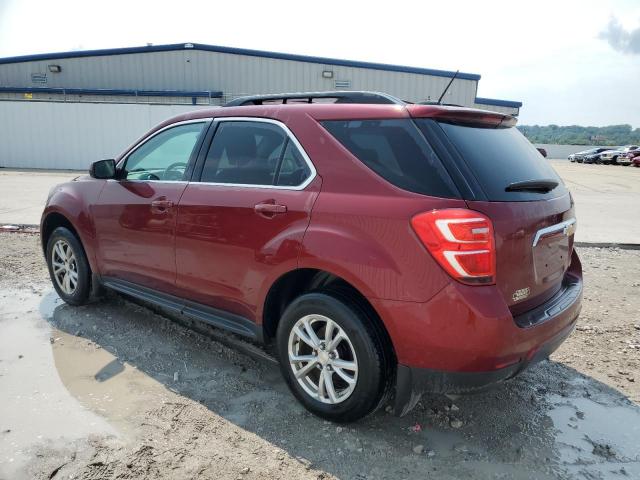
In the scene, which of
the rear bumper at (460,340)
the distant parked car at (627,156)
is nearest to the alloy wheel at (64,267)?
the rear bumper at (460,340)

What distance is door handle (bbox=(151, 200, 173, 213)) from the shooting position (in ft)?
11.4

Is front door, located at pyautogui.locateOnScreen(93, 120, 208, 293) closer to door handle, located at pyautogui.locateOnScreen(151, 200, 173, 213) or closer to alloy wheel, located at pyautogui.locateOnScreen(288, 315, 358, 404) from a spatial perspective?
door handle, located at pyautogui.locateOnScreen(151, 200, 173, 213)

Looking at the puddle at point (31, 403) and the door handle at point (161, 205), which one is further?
the door handle at point (161, 205)

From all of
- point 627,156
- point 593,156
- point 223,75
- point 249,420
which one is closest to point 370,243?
point 249,420

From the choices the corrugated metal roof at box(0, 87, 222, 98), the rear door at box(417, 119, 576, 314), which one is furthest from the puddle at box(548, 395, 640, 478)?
the corrugated metal roof at box(0, 87, 222, 98)

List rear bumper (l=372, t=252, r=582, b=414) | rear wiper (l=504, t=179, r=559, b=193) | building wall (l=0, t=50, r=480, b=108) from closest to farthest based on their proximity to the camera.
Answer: rear bumper (l=372, t=252, r=582, b=414), rear wiper (l=504, t=179, r=559, b=193), building wall (l=0, t=50, r=480, b=108)

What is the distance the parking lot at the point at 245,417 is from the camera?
246cm

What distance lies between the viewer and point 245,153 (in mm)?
3182

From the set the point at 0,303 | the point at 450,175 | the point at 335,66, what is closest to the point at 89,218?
the point at 0,303

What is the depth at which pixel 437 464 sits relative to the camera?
8.17 ft

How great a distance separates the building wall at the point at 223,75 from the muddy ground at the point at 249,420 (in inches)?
883

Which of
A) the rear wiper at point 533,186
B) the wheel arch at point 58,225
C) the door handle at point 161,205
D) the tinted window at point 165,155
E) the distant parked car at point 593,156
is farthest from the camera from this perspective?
the distant parked car at point 593,156

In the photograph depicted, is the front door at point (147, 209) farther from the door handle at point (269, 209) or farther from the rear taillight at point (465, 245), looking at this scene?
the rear taillight at point (465, 245)

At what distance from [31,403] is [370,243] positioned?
7.39 ft
